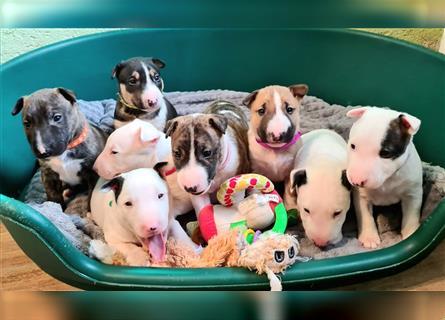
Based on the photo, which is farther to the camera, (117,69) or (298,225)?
(117,69)

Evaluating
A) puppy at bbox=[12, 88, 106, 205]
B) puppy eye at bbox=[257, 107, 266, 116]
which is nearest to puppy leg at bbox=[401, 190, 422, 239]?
puppy eye at bbox=[257, 107, 266, 116]

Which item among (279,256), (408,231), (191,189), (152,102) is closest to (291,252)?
(279,256)

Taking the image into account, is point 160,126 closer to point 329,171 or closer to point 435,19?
point 329,171

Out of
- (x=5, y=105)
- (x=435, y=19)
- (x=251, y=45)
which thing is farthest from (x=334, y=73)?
(x=5, y=105)

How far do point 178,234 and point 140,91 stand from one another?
0.48 meters

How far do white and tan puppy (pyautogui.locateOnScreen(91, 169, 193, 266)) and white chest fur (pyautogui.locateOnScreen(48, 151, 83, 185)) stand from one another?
0.19m

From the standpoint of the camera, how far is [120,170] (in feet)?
5.35

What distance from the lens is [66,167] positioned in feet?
5.52

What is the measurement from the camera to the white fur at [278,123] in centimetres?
153

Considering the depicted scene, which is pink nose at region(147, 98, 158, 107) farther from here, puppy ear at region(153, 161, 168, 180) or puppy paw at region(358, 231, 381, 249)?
puppy paw at region(358, 231, 381, 249)

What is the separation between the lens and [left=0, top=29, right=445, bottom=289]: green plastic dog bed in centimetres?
136

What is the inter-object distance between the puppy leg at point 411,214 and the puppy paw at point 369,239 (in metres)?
0.08

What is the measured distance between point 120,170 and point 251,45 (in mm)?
821

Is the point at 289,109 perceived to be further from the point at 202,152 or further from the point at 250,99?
the point at 202,152
